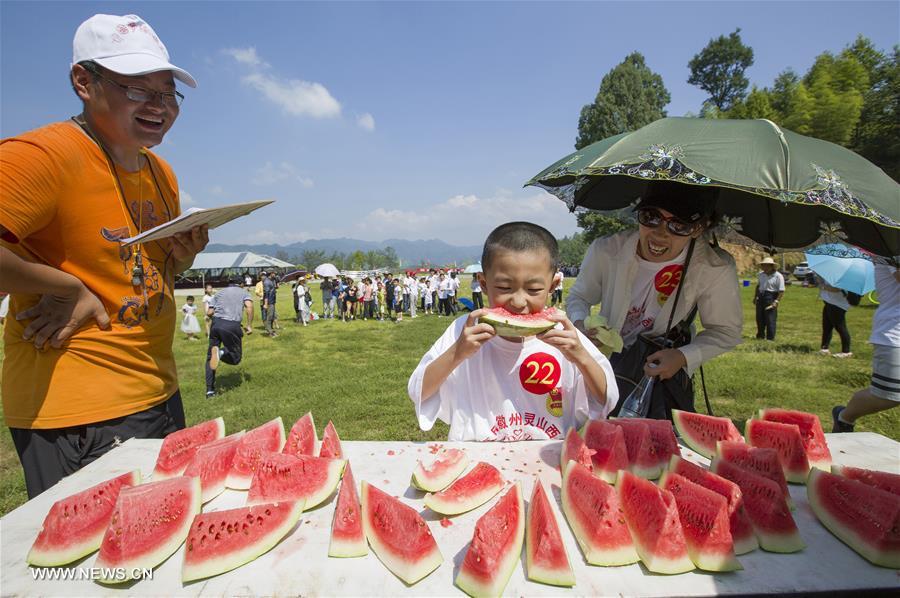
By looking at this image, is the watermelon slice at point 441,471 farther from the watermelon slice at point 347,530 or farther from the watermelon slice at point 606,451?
the watermelon slice at point 606,451

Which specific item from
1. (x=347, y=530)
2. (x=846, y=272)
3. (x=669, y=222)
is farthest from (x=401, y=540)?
(x=846, y=272)

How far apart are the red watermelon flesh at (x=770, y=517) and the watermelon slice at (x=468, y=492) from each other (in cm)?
96

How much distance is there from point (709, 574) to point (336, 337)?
47.5 ft

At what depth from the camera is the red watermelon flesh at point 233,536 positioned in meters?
1.36

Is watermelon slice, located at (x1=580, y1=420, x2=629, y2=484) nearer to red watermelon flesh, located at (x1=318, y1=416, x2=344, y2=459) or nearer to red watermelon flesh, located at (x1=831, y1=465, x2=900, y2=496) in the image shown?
red watermelon flesh, located at (x1=831, y1=465, x2=900, y2=496)

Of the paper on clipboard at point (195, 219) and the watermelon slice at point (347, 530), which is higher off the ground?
the paper on clipboard at point (195, 219)

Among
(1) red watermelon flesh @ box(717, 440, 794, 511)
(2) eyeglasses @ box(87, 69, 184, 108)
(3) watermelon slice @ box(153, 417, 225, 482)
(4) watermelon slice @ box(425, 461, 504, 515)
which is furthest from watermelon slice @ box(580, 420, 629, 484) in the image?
(2) eyeglasses @ box(87, 69, 184, 108)

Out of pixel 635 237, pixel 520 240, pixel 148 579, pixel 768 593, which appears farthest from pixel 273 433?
pixel 635 237

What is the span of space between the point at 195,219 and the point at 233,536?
4.72 feet

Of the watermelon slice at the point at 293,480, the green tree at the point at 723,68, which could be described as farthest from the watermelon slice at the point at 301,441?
the green tree at the point at 723,68

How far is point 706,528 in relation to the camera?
1.46 meters

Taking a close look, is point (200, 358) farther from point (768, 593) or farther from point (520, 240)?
point (768, 593)

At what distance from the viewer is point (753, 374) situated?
26.3 feet

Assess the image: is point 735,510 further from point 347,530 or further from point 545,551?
point 347,530
